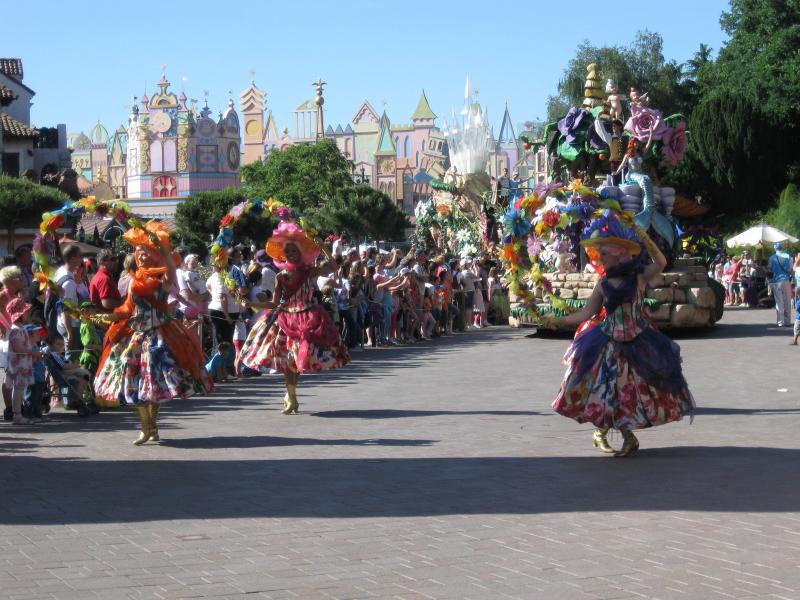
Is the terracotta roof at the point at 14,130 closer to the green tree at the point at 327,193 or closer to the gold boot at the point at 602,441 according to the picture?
the green tree at the point at 327,193

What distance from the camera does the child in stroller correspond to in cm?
1312

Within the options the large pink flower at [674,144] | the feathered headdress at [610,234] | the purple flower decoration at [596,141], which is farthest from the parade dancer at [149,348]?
the large pink flower at [674,144]

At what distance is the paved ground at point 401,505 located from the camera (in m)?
6.37

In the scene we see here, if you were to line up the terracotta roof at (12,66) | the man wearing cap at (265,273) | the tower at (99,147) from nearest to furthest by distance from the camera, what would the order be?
1. the man wearing cap at (265,273)
2. the terracotta roof at (12,66)
3. the tower at (99,147)

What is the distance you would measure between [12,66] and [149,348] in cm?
6235

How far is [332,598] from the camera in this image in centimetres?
603

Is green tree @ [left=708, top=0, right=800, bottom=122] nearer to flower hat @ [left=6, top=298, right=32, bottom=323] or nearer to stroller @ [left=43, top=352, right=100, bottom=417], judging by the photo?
stroller @ [left=43, top=352, right=100, bottom=417]

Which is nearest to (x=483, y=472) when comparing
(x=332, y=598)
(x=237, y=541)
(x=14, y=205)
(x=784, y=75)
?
(x=237, y=541)

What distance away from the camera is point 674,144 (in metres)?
25.0

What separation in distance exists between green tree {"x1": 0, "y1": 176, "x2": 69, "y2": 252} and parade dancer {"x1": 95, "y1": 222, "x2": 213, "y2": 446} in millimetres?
30697

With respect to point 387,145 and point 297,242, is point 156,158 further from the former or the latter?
point 297,242

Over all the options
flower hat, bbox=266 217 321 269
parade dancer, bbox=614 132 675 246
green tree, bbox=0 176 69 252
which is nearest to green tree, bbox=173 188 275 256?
green tree, bbox=0 176 69 252

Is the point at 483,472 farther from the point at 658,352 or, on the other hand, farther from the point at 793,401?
the point at 793,401

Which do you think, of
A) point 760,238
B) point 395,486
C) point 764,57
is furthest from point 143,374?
point 764,57
